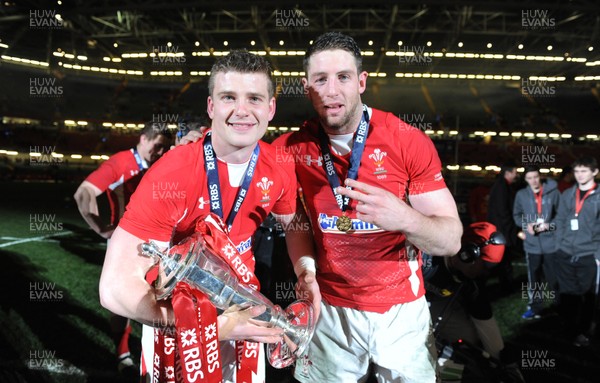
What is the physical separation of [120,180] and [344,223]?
2.95 metres

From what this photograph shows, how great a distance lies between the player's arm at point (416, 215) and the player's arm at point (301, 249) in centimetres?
54

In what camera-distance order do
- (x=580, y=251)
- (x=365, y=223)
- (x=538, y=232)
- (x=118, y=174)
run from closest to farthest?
(x=365, y=223), (x=118, y=174), (x=580, y=251), (x=538, y=232)

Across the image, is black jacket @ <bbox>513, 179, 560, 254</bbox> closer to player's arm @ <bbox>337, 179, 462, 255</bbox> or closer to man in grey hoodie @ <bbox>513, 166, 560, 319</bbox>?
man in grey hoodie @ <bbox>513, 166, 560, 319</bbox>

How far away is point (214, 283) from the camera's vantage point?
1.57 metres

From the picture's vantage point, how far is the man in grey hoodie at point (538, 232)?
241 inches

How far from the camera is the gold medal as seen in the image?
2.38m

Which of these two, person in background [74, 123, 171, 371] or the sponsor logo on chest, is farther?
person in background [74, 123, 171, 371]

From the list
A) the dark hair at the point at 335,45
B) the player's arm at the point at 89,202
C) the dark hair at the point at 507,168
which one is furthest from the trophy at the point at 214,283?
the dark hair at the point at 507,168

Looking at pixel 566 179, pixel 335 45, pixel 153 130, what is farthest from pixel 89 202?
pixel 566 179

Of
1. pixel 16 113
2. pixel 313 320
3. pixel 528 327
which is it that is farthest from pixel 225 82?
pixel 16 113

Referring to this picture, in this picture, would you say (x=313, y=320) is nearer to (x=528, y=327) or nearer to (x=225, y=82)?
(x=225, y=82)

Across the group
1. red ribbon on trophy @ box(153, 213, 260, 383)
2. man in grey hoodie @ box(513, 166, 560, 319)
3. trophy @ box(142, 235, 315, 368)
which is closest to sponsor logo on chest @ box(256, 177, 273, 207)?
red ribbon on trophy @ box(153, 213, 260, 383)

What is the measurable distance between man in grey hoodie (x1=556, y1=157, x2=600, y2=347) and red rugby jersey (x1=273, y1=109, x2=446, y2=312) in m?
4.17

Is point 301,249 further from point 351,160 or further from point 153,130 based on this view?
point 153,130
